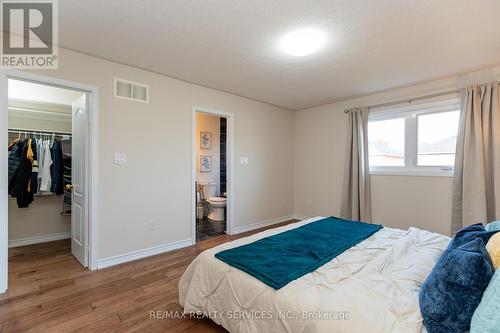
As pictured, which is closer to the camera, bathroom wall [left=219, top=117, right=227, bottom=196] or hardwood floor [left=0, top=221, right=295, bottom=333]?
hardwood floor [left=0, top=221, right=295, bottom=333]

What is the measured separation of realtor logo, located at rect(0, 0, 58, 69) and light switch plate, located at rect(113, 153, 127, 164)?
41.8 inches

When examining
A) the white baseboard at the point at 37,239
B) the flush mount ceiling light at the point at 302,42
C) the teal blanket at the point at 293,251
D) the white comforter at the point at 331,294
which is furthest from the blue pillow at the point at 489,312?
the white baseboard at the point at 37,239

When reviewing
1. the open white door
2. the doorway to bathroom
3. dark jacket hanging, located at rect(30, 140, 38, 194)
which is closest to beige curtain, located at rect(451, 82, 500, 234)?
the doorway to bathroom

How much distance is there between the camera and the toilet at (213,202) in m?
4.87

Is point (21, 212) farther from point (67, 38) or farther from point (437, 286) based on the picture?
point (437, 286)

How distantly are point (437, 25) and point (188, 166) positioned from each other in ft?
10.2

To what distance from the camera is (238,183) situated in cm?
414

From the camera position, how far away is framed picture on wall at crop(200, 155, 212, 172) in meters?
5.45

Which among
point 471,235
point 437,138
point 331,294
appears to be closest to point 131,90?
point 331,294

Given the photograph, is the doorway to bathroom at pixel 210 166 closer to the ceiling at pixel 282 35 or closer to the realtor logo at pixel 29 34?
the ceiling at pixel 282 35

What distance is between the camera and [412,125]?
3.57 meters

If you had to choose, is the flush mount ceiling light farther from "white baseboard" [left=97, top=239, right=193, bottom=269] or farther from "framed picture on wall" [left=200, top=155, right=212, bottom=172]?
"framed picture on wall" [left=200, top=155, right=212, bottom=172]

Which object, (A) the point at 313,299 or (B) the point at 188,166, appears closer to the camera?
(A) the point at 313,299

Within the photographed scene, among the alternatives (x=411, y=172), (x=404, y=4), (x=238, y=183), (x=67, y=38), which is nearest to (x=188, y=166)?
(x=238, y=183)
